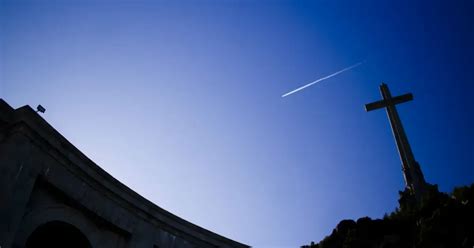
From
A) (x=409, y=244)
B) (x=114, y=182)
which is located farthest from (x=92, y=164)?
(x=409, y=244)

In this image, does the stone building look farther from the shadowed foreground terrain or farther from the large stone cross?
the large stone cross

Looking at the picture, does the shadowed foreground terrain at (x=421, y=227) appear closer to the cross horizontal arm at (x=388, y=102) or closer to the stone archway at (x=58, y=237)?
the cross horizontal arm at (x=388, y=102)

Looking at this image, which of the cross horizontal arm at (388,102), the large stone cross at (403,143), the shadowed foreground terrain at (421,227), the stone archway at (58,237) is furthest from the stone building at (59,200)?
the cross horizontal arm at (388,102)

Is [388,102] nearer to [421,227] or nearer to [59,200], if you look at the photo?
[421,227]

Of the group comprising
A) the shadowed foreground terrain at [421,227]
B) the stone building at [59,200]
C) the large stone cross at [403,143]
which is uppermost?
the large stone cross at [403,143]

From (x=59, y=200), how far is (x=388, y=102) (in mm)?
12840

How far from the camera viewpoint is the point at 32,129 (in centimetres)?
951

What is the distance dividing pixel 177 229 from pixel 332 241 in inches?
253

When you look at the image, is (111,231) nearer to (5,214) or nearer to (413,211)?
(5,214)

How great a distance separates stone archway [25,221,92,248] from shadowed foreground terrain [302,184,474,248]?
22.9 ft

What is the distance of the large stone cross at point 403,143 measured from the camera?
1170cm

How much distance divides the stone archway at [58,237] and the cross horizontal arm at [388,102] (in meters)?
11.9

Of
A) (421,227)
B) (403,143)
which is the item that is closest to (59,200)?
(421,227)

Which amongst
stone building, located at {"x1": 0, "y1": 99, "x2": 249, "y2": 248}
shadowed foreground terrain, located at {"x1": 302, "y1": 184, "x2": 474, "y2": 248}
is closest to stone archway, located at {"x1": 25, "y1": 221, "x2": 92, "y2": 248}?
stone building, located at {"x1": 0, "y1": 99, "x2": 249, "y2": 248}
